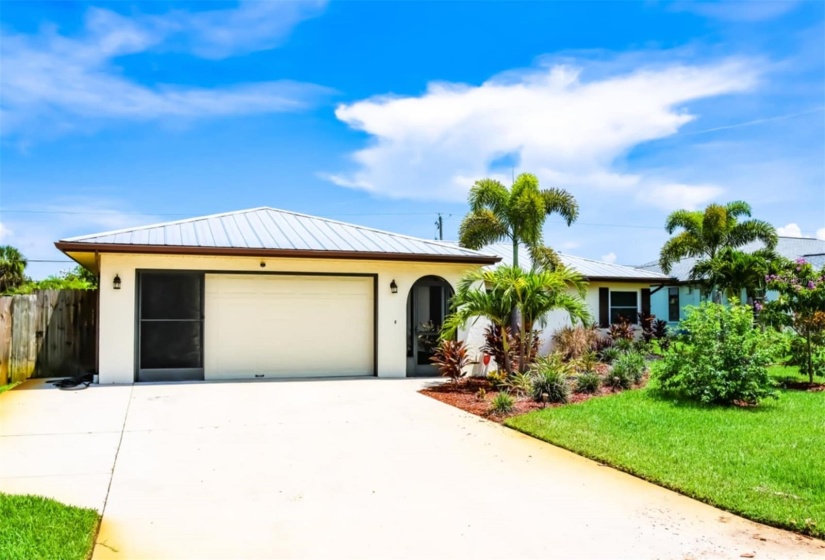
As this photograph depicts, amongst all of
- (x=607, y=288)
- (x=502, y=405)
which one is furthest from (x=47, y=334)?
(x=607, y=288)

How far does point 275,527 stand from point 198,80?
12023 millimetres

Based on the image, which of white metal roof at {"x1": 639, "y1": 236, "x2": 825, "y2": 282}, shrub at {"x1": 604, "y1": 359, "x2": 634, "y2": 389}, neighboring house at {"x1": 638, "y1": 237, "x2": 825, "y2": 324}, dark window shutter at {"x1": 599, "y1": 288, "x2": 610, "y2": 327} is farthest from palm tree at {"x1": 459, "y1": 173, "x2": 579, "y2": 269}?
white metal roof at {"x1": 639, "y1": 236, "x2": 825, "y2": 282}

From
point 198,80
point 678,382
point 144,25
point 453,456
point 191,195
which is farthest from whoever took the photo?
point 191,195

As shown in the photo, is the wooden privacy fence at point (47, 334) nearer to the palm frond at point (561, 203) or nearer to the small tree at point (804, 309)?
the palm frond at point (561, 203)

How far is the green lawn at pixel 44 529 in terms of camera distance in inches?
146

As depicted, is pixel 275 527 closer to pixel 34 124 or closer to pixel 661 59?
pixel 661 59

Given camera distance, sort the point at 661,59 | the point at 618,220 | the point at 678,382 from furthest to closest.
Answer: the point at 618,220
the point at 661,59
the point at 678,382

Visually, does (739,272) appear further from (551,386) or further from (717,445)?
(717,445)

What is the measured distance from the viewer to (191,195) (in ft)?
86.4

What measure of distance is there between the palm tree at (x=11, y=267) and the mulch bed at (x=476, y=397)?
25982 millimetres

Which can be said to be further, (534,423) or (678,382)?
(678,382)

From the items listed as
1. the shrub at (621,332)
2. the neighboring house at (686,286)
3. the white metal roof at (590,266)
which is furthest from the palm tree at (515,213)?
the neighboring house at (686,286)

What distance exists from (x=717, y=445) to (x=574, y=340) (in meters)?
10.5

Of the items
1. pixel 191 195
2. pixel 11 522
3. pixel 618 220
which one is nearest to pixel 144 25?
pixel 11 522
